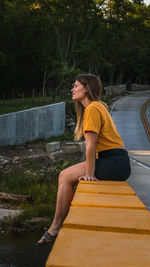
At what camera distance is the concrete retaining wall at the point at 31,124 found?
14.7m

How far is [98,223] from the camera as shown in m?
2.10

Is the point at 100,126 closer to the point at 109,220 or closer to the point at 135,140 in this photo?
the point at 109,220

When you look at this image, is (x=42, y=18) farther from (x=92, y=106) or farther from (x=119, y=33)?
(x=92, y=106)

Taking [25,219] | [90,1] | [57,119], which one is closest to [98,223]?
[25,219]

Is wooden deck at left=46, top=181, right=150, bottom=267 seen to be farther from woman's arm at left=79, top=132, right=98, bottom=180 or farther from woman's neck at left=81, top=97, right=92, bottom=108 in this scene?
woman's neck at left=81, top=97, right=92, bottom=108

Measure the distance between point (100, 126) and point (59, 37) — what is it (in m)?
33.2

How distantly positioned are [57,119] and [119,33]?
29725 millimetres

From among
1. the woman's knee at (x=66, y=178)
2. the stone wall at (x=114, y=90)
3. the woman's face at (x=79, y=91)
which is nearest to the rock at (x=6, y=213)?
the woman's knee at (x=66, y=178)

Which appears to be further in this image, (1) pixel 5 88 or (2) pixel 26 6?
(1) pixel 5 88

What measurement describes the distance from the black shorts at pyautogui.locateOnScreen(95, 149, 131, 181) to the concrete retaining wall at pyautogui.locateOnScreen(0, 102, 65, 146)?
35.3ft

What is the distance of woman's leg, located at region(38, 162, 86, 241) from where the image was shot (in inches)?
145

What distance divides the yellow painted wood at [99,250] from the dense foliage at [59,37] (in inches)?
1054

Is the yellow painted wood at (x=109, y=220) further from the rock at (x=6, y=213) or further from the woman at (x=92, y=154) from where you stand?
the rock at (x=6, y=213)

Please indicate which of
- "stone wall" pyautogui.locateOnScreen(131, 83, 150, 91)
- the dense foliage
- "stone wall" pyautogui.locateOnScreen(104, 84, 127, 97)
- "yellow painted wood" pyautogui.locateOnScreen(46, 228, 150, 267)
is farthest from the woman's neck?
"stone wall" pyautogui.locateOnScreen(131, 83, 150, 91)
